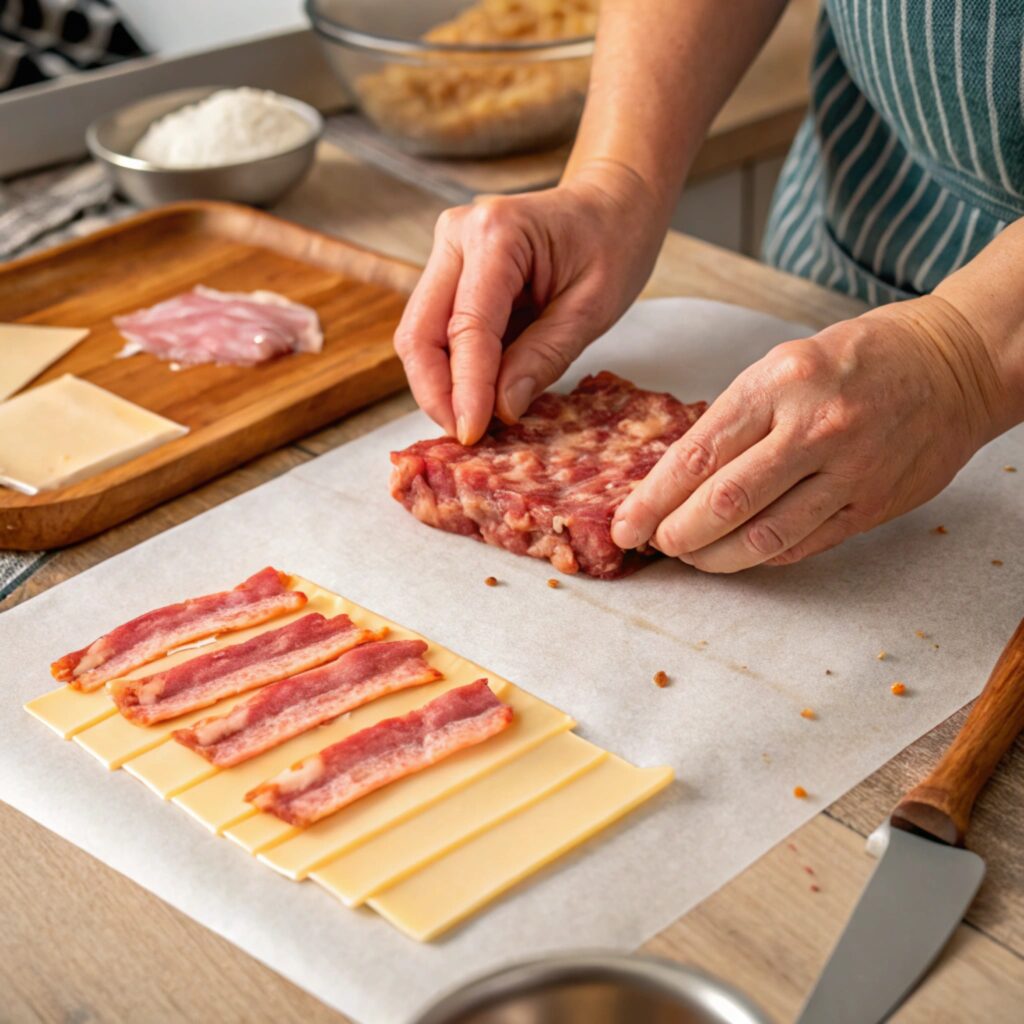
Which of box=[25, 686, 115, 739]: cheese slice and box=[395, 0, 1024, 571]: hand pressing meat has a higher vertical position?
box=[395, 0, 1024, 571]: hand pressing meat

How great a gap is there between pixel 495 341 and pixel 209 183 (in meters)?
1.12

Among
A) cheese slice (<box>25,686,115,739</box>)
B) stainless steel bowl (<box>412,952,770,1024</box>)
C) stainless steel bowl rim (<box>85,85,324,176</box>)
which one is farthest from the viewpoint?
stainless steel bowl rim (<box>85,85,324,176</box>)

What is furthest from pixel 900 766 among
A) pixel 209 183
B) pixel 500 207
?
pixel 209 183

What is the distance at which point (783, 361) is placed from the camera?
4.92ft

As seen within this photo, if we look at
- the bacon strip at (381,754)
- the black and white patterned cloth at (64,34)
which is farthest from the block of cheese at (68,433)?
the black and white patterned cloth at (64,34)

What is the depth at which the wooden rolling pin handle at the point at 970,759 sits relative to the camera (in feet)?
3.96

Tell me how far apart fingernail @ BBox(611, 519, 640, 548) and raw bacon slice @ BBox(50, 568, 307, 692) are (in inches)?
15.7

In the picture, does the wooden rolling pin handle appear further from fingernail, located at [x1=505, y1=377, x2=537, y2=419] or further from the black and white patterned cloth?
the black and white patterned cloth

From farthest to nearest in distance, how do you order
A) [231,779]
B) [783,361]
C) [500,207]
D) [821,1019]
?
1. [500,207]
2. [783,361]
3. [231,779]
4. [821,1019]

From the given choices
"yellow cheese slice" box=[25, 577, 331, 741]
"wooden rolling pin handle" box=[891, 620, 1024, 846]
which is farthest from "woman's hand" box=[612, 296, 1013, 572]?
"yellow cheese slice" box=[25, 577, 331, 741]

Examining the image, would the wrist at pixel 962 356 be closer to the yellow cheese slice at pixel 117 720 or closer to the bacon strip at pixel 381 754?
the bacon strip at pixel 381 754

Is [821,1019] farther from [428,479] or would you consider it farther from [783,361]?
[428,479]

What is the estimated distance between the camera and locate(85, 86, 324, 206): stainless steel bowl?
2689mm

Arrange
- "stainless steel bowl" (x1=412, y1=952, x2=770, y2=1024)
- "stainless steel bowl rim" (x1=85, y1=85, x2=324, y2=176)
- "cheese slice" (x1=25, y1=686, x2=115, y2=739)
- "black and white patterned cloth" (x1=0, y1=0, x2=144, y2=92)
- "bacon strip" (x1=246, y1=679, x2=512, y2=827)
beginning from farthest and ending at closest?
"black and white patterned cloth" (x1=0, y1=0, x2=144, y2=92) → "stainless steel bowl rim" (x1=85, y1=85, x2=324, y2=176) → "cheese slice" (x1=25, y1=686, x2=115, y2=739) → "bacon strip" (x1=246, y1=679, x2=512, y2=827) → "stainless steel bowl" (x1=412, y1=952, x2=770, y2=1024)
